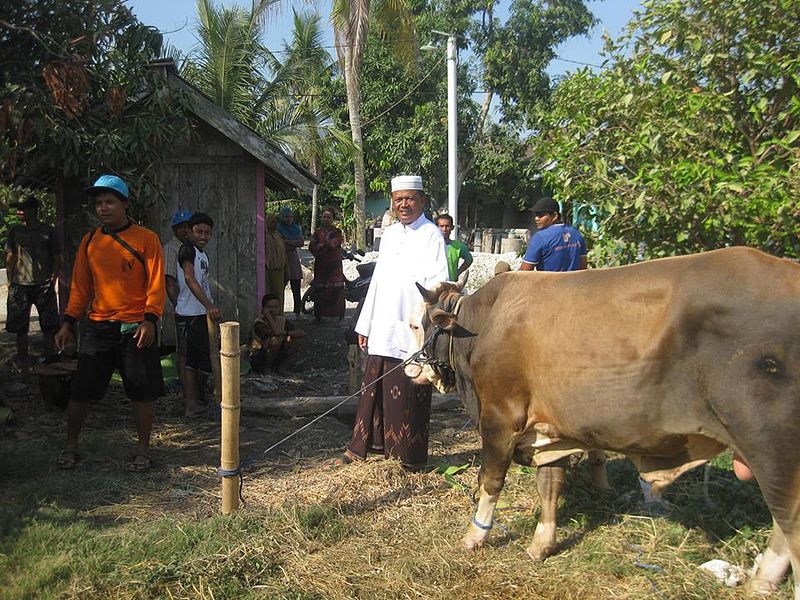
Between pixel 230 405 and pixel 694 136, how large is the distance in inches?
142

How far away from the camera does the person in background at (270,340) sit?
8867 mm

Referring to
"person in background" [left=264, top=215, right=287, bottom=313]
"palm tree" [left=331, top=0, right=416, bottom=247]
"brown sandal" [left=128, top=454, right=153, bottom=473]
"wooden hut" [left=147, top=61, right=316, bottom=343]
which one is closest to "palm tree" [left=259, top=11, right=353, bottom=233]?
"palm tree" [left=331, top=0, right=416, bottom=247]

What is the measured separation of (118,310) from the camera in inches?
214

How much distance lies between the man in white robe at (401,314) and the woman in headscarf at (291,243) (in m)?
7.05

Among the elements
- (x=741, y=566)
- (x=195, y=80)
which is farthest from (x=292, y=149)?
(x=741, y=566)

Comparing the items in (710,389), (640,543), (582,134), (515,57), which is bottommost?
(640,543)

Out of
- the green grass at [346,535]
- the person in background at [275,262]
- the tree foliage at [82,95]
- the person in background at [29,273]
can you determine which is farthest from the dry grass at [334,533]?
the person in background at [275,262]

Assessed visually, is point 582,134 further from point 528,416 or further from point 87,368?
point 87,368

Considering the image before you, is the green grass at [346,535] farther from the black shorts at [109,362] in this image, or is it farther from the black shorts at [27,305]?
the black shorts at [27,305]

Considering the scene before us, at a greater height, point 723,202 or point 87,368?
point 723,202

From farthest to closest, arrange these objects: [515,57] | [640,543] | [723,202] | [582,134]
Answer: [515,57], [582,134], [723,202], [640,543]

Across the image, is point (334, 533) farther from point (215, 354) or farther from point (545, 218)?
point (545, 218)

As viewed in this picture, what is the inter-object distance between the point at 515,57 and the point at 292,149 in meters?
9.32

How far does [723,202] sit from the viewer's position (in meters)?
5.11
